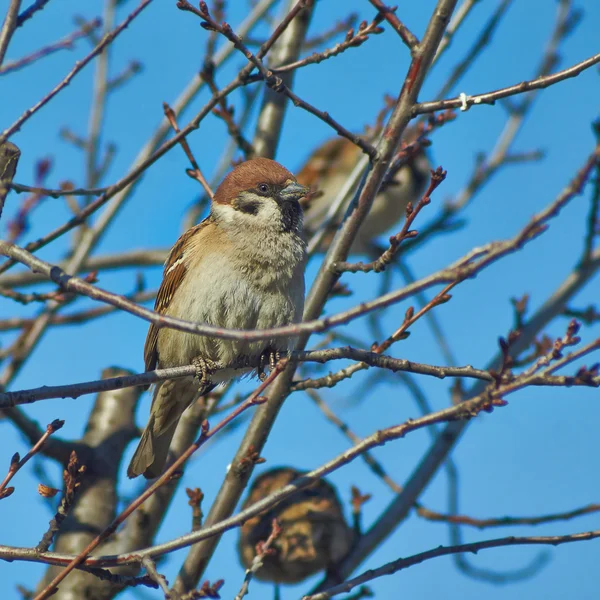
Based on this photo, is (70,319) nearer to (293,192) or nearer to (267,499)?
(293,192)

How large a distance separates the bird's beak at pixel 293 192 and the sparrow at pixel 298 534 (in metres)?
1.59

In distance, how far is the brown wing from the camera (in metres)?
4.55

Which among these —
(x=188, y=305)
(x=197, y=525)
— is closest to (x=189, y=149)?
(x=188, y=305)

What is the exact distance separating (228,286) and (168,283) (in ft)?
1.99

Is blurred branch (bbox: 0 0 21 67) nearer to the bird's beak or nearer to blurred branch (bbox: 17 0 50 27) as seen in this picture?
blurred branch (bbox: 17 0 50 27)

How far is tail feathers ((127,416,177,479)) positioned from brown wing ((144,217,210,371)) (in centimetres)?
36

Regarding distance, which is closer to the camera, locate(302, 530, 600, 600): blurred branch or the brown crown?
locate(302, 530, 600, 600): blurred branch

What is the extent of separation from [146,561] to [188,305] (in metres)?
1.60

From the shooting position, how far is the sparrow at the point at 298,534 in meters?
4.61

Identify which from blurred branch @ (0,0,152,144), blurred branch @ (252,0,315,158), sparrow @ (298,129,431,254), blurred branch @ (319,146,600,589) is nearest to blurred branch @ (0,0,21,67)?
blurred branch @ (0,0,152,144)

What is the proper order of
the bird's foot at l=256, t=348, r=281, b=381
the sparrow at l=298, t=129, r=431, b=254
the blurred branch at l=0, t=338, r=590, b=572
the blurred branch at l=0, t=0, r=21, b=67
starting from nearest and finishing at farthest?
1. the blurred branch at l=0, t=338, r=590, b=572
2. the blurred branch at l=0, t=0, r=21, b=67
3. the bird's foot at l=256, t=348, r=281, b=381
4. the sparrow at l=298, t=129, r=431, b=254

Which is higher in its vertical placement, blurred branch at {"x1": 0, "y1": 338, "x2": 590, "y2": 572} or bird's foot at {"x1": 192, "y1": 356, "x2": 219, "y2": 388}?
bird's foot at {"x1": 192, "y1": 356, "x2": 219, "y2": 388}

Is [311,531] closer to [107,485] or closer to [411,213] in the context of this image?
[107,485]

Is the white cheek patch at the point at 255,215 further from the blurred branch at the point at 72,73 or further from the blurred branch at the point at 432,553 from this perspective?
the blurred branch at the point at 432,553
